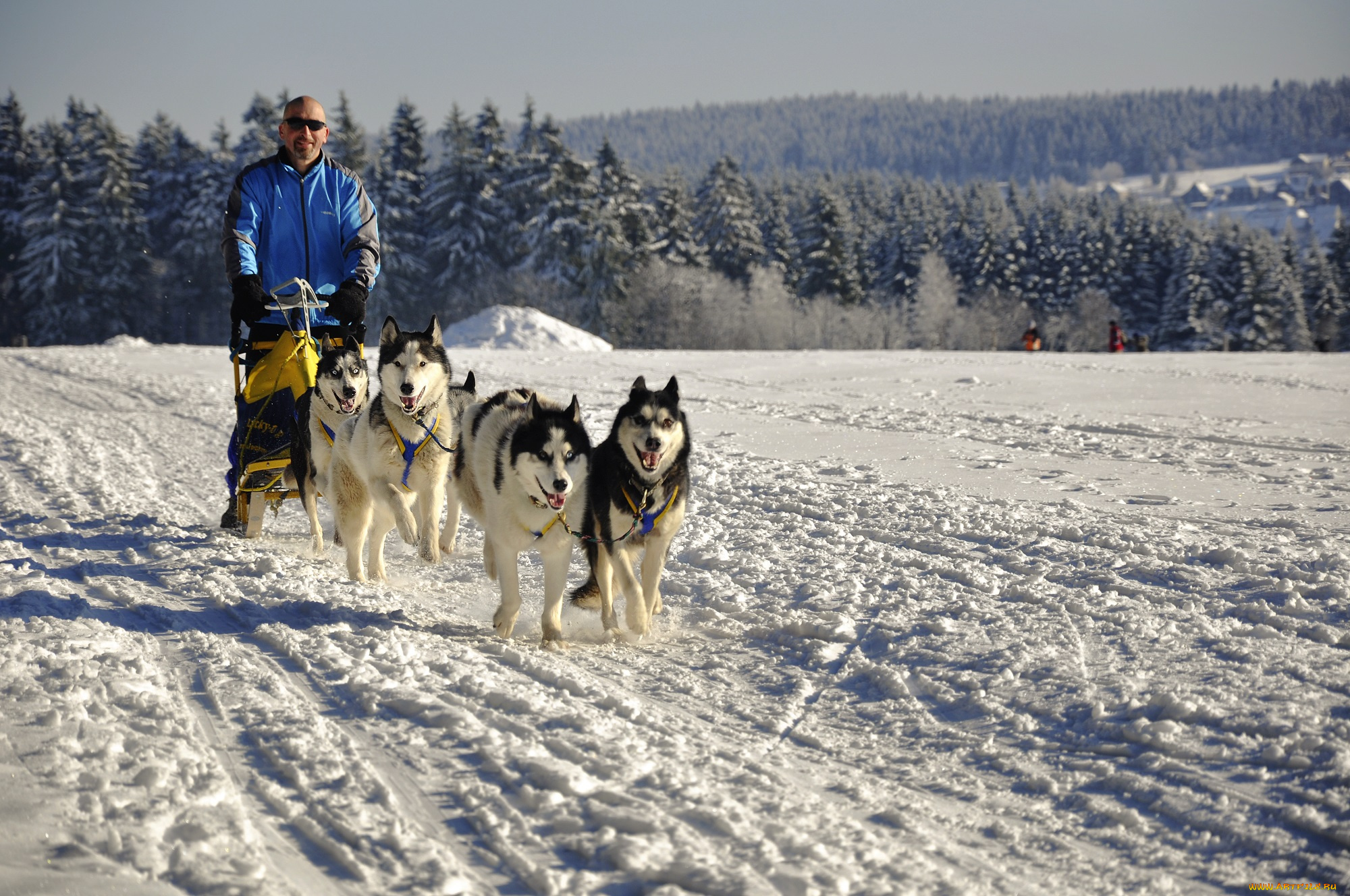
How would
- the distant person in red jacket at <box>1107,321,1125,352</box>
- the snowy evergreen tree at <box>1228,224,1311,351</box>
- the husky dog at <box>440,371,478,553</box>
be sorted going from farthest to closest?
1. the snowy evergreen tree at <box>1228,224,1311,351</box>
2. the distant person in red jacket at <box>1107,321,1125,352</box>
3. the husky dog at <box>440,371,478,553</box>

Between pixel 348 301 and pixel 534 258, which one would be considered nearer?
pixel 348 301

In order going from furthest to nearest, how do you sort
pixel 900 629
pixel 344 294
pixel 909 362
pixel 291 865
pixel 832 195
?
pixel 832 195 < pixel 909 362 < pixel 344 294 < pixel 900 629 < pixel 291 865

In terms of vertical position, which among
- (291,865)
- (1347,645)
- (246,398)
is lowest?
(291,865)

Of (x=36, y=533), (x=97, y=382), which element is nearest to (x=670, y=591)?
(x=36, y=533)

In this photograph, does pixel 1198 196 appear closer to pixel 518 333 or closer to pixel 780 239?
pixel 780 239

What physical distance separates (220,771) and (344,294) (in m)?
3.28

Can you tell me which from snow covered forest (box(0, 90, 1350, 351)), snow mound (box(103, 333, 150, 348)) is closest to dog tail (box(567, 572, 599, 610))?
snow mound (box(103, 333, 150, 348))

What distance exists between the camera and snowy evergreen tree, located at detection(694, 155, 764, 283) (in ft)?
185

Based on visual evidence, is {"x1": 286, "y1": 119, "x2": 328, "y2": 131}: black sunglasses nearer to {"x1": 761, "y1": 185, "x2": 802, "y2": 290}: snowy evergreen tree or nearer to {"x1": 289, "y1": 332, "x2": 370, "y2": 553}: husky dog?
{"x1": 289, "y1": 332, "x2": 370, "y2": 553}: husky dog

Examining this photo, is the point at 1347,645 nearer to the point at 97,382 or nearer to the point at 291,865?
the point at 291,865

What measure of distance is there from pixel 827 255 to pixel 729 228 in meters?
5.89

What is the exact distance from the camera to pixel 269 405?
608 centimetres

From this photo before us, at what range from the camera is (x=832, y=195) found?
56.9 meters

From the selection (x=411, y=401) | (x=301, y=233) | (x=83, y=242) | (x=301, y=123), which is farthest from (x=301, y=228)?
(x=83, y=242)
